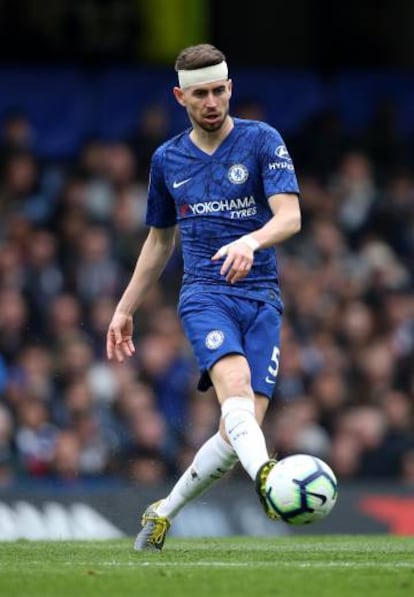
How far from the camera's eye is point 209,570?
7.56m

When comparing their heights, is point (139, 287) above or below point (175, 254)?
above

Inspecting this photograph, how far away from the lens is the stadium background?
14.4 m

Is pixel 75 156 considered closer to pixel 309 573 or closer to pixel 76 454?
pixel 76 454

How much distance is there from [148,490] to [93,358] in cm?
240

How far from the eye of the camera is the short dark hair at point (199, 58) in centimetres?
855

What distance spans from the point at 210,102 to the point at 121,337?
4.40ft

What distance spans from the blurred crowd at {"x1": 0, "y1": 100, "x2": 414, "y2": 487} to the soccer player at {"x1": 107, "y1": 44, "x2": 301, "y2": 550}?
549cm

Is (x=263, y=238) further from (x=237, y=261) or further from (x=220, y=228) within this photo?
(x=220, y=228)

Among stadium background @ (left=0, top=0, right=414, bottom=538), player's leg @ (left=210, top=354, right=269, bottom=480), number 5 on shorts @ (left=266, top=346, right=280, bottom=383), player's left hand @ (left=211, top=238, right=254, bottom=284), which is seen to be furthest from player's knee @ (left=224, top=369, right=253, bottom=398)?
stadium background @ (left=0, top=0, right=414, bottom=538)

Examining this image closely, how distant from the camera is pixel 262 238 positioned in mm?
8016

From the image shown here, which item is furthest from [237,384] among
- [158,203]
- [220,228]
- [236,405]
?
[158,203]

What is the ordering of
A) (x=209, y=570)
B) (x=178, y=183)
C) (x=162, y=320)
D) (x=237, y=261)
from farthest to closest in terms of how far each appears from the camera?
1. (x=162, y=320)
2. (x=178, y=183)
3. (x=237, y=261)
4. (x=209, y=570)

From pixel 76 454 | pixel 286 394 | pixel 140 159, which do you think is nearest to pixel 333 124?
pixel 140 159

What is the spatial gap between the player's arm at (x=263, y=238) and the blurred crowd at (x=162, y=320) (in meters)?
6.07
